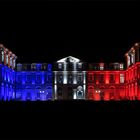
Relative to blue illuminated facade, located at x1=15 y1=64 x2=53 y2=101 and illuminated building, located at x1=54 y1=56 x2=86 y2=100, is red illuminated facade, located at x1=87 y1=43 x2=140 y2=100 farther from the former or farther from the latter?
blue illuminated facade, located at x1=15 y1=64 x2=53 y2=101

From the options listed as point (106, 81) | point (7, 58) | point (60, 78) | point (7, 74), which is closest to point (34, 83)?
point (60, 78)

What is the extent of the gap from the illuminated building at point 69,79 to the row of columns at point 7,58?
8840mm

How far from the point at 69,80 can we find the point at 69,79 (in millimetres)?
213

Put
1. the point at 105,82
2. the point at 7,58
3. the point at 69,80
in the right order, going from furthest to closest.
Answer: the point at 105,82 < the point at 69,80 < the point at 7,58

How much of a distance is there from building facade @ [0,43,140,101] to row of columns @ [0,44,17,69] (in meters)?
0.94

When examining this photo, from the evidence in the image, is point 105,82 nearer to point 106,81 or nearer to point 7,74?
point 106,81

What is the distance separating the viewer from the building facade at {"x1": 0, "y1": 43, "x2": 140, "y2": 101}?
72.6m

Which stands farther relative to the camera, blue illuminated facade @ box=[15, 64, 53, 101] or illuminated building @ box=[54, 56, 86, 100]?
blue illuminated facade @ box=[15, 64, 53, 101]

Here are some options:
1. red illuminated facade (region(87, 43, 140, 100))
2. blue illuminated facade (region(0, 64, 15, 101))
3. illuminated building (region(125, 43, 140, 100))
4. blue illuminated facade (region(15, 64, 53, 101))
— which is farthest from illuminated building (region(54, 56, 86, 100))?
illuminated building (region(125, 43, 140, 100))

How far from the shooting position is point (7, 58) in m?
64.8

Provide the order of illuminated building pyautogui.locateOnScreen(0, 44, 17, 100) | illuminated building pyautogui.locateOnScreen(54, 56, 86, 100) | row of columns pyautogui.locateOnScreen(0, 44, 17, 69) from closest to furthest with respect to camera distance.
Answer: row of columns pyautogui.locateOnScreen(0, 44, 17, 69) → illuminated building pyautogui.locateOnScreen(0, 44, 17, 100) → illuminated building pyautogui.locateOnScreen(54, 56, 86, 100)

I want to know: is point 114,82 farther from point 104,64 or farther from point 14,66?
point 14,66

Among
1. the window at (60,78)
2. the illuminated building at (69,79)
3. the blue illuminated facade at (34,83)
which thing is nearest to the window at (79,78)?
the illuminated building at (69,79)
